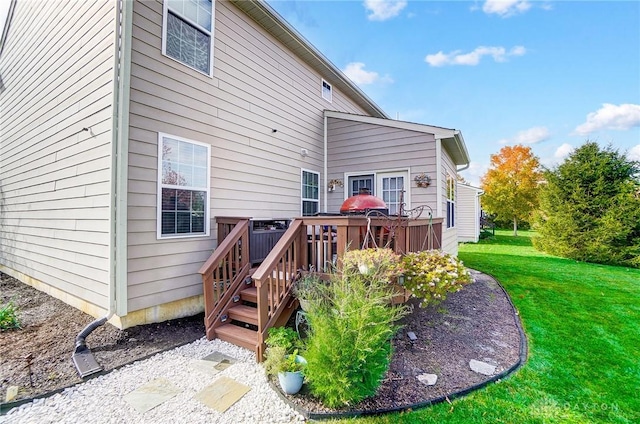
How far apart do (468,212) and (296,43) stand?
14695 millimetres

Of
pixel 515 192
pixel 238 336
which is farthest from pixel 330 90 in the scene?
pixel 515 192

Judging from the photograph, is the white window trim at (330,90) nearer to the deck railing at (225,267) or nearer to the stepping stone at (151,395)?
the deck railing at (225,267)

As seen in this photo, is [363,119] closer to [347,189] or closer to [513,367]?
[347,189]

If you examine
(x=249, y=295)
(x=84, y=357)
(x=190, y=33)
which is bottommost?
(x=84, y=357)

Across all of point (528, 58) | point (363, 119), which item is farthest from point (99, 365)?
point (528, 58)

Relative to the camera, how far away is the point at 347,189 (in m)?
7.46

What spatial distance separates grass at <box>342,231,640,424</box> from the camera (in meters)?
2.41

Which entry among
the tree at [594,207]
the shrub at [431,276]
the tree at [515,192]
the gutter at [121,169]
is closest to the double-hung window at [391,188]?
the shrub at [431,276]

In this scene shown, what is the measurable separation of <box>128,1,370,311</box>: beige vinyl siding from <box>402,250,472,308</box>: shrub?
3257mm

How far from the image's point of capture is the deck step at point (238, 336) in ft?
11.4

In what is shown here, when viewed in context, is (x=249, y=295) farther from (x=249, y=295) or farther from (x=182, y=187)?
(x=182, y=187)

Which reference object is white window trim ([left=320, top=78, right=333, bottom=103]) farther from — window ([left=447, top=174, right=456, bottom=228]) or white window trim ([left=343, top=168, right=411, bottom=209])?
window ([left=447, top=174, right=456, bottom=228])

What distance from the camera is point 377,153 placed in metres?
6.98

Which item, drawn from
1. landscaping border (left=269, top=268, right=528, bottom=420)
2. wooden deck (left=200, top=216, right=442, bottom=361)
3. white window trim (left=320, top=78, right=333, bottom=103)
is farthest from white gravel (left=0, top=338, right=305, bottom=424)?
white window trim (left=320, top=78, right=333, bottom=103)
